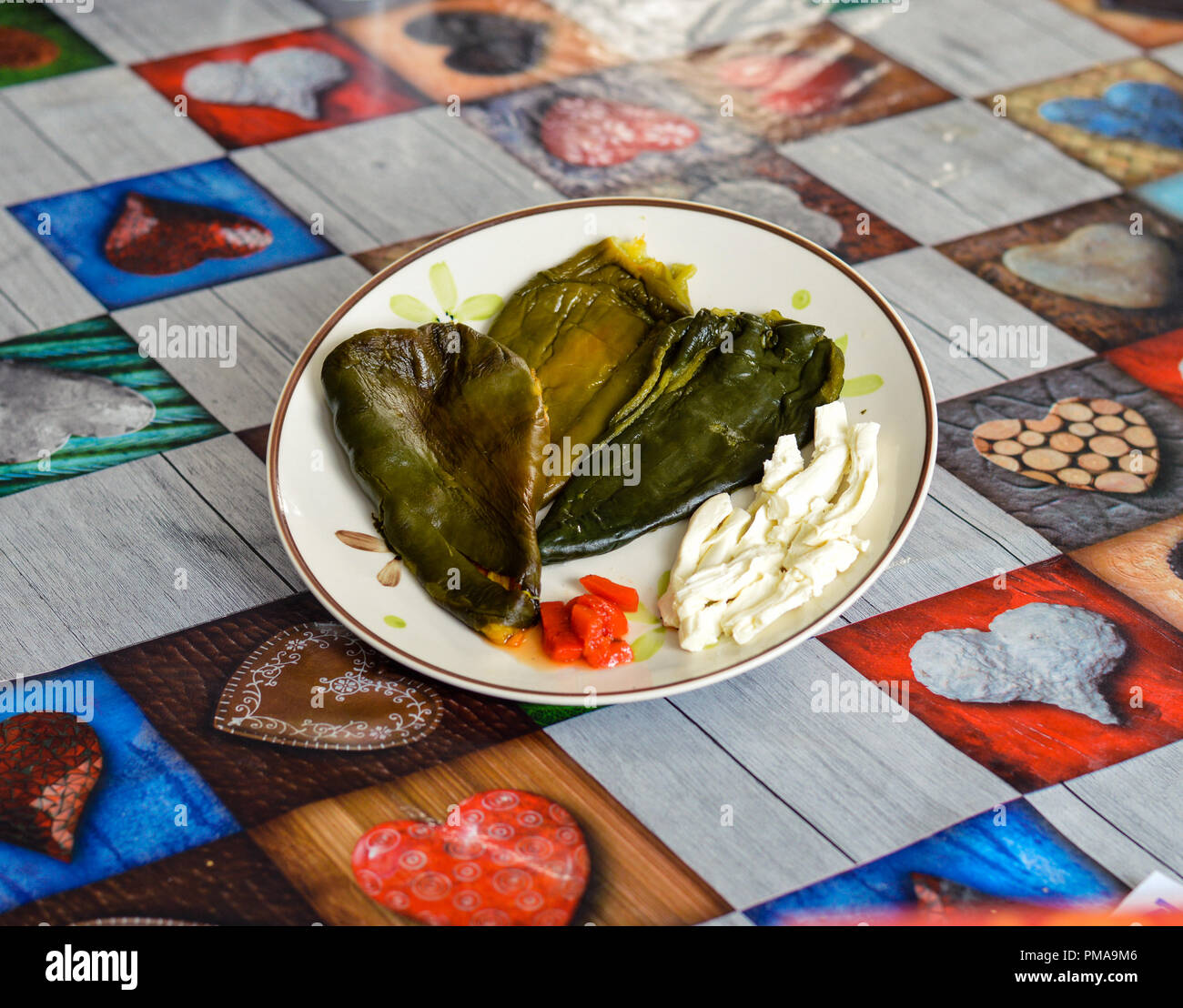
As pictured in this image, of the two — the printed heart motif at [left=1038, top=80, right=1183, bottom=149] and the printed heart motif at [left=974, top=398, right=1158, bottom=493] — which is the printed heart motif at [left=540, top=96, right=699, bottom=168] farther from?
the printed heart motif at [left=974, top=398, right=1158, bottom=493]

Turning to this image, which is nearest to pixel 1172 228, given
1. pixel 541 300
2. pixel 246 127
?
pixel 541 300

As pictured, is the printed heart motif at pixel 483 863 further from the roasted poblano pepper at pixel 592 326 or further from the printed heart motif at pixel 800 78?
the printed heart motif at pixel 800 78

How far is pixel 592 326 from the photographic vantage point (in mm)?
2338

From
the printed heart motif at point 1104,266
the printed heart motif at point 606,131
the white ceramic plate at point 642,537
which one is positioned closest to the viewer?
the white ceramic plate at point 642,537

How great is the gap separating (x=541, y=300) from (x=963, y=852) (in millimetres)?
1256

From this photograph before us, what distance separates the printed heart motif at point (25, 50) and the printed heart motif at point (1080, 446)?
2.84m

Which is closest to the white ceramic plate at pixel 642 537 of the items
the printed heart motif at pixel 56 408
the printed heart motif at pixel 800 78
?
the printed heart motif at pixel 56 408

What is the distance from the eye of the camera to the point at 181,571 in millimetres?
2189

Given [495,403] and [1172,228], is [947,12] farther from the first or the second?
[495,403]

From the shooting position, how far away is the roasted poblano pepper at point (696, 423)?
6.73 ft

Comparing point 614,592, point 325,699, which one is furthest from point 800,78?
point 325,699

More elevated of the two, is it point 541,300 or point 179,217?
point 541,300

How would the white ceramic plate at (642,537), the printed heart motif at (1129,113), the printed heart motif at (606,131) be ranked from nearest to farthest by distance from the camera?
the white ceramic plate at (642,537)
the printed heart motif at (606,131)
the printed heart motif at (1129,113)

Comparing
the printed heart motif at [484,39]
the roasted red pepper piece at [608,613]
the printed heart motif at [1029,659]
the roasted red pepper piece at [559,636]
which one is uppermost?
the printed heart motif at [484,39]
